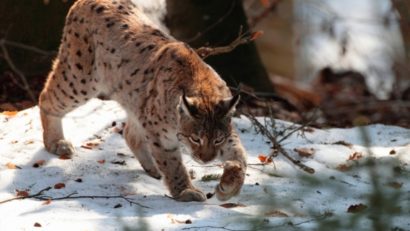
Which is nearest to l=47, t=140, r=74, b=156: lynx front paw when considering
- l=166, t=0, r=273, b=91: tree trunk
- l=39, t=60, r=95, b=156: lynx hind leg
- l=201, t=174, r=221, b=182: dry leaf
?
l=39, t=60, r=95, b=156: lynx hind leg

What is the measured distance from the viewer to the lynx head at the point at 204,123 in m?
6.06

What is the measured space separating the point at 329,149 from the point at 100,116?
2.17m

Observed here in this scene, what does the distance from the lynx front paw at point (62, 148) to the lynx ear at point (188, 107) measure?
158 centimetres

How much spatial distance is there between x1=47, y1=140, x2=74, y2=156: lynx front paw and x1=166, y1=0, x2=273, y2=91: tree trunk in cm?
337

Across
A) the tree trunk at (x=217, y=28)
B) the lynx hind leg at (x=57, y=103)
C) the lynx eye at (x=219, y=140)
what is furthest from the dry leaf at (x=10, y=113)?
the tree trunk at (x=217, y=28)

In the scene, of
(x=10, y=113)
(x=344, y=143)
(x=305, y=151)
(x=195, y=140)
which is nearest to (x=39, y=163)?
(x=10, y=113)

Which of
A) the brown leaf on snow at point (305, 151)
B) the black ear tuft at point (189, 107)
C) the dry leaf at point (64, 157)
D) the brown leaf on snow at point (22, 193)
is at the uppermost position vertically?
the brown leaf on snow at point (305, 151)

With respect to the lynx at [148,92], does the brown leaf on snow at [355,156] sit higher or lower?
higher

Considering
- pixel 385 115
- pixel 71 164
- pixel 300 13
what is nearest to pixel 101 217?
pixel 71 164

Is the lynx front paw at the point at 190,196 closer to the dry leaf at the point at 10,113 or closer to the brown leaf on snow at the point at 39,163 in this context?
the brown leaf on snow at the point at 39,163

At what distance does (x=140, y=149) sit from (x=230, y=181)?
1.55 meters

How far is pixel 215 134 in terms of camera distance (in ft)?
20.0

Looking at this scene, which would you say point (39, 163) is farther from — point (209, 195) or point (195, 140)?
point (195, 140)

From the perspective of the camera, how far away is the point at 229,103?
6.06 m
